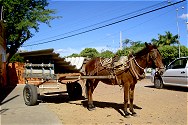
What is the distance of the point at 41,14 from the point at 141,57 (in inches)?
915

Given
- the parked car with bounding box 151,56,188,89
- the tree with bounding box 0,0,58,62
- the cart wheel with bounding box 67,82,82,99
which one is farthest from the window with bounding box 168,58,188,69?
the tree with bounding box 0,0,58,62

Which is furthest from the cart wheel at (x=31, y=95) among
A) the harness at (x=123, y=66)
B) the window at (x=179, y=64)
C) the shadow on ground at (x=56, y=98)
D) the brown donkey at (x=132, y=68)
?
the window at (x=179, y=64)

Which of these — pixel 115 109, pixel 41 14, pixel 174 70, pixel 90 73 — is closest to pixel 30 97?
pixel 90 73

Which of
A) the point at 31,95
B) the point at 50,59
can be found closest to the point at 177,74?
the point at 50,59

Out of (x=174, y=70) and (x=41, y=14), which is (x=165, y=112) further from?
(x=41, y=14)

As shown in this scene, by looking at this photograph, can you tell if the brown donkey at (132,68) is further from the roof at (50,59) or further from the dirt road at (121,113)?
the roof at (50,59)

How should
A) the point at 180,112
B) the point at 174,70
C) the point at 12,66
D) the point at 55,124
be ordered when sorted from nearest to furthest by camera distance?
the point at 55,124
the point at 180,112
the point at 174,70
the point at 12,66

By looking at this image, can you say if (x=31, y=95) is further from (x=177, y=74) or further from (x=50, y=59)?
(x=177, y=74)

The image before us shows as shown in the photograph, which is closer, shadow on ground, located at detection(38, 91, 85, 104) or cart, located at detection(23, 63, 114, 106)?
cart, located at detection(23, 63, 114, 106)

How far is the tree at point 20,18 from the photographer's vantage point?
2689 centimetres

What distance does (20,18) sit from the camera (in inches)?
1120

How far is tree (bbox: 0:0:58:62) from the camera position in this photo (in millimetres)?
26891

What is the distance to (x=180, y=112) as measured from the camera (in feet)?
29.8

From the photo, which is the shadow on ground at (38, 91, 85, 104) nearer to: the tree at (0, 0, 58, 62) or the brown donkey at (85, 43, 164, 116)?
the brown donkey at (85, 43, 164, 116)
